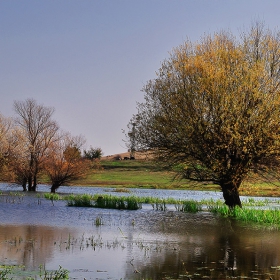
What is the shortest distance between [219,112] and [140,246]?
12.7 metres

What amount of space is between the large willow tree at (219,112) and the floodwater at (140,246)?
152 inches

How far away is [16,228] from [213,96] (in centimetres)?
1271

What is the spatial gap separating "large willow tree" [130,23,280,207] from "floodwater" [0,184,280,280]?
385cm

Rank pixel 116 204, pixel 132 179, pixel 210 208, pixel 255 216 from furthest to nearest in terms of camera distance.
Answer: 1. pixel 132 179
2. pixel 116 204
3. pixel 210 208
4. pixel 255 216

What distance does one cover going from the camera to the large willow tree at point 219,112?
27.9 meters

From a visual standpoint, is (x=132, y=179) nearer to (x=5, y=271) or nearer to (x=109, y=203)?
(x=109, y=203)

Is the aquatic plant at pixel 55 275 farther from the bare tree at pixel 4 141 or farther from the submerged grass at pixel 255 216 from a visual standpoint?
the bare tree at pixel 4 141

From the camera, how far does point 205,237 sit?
20109 mm

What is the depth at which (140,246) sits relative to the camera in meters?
17.1

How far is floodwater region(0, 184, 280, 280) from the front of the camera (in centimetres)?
1314

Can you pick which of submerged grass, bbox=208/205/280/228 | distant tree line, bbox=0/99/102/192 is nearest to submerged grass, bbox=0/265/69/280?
submerged grass, bbox=208/205/280/228

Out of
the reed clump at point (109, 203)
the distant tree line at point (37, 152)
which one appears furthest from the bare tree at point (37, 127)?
the reed clump at point (109, 203)

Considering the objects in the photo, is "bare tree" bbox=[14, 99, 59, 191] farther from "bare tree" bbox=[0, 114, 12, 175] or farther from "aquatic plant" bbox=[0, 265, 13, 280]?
"aquatic plant" bbox=[0, 265, 13, 280]

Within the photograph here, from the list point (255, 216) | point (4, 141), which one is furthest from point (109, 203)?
point (4, 141)
